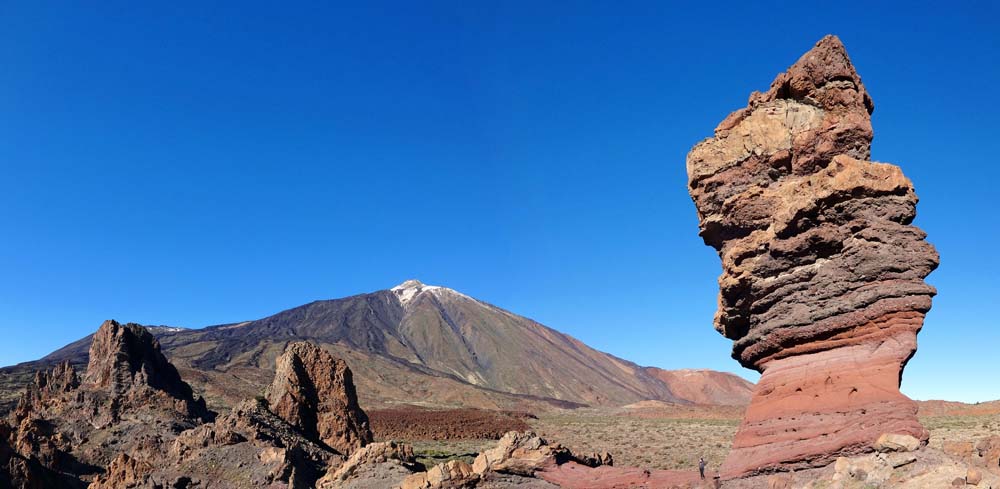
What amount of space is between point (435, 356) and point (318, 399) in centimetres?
12521

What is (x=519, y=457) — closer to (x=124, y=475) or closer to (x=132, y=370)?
(x=124, y=475)

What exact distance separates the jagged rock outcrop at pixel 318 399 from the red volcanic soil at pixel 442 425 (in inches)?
→ 789

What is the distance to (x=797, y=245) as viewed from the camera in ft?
38.8

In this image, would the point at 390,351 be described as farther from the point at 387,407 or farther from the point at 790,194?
the point at 790,194

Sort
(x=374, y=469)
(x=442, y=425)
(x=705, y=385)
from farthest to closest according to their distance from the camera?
(x=705, y=385)
(x=442, y=425)
(x=374, y=469)

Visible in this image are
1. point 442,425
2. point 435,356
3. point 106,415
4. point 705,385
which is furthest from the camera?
point 705,385

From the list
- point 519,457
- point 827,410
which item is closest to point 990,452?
point 827,410

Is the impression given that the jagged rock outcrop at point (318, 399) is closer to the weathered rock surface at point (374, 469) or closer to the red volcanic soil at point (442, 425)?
the weathered rock surface at point (374, 469)

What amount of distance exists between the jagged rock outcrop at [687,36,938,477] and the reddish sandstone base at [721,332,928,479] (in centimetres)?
2

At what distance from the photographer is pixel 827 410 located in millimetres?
10836

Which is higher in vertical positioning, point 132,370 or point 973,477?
point 132,370

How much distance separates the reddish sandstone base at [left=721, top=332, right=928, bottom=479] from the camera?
33.4ft

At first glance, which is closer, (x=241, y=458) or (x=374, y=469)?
(x=374, y=469)

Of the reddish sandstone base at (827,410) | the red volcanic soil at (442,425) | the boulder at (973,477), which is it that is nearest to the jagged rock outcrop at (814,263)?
the reddish sandstone base at (827,410)
